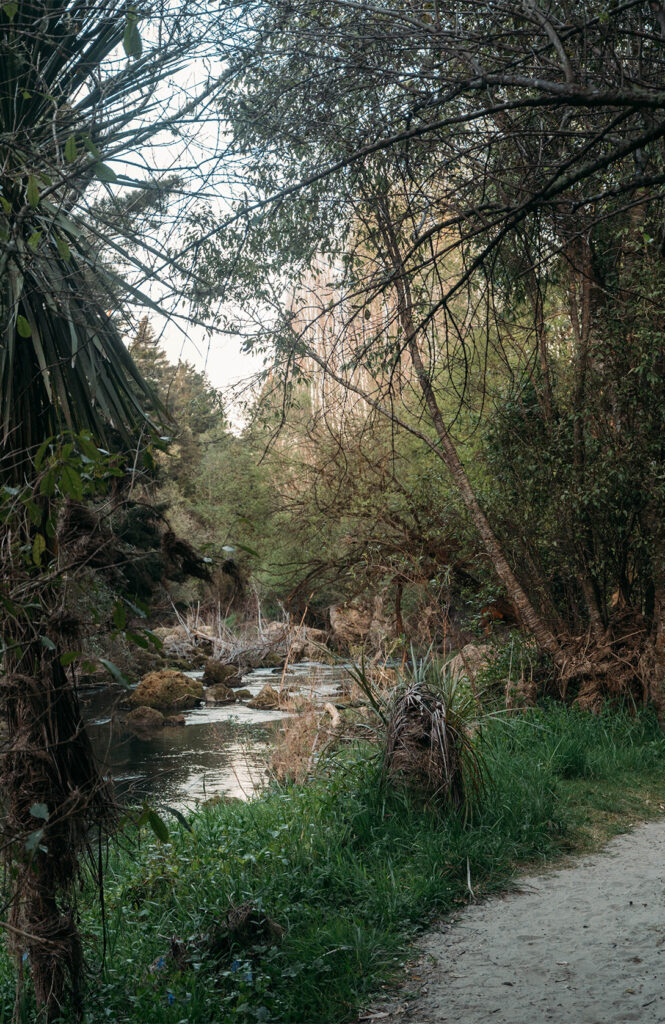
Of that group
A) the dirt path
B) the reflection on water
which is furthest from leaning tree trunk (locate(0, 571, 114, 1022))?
the reflection on water

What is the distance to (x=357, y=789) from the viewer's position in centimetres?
599

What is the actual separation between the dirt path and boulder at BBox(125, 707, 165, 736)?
11.5 meters

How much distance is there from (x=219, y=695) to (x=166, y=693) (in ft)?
3.82

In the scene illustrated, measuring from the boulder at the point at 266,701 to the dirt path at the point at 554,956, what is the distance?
39.2 feet

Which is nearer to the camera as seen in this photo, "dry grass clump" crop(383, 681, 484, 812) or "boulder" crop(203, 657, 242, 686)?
"dry grass clump" crop(383, 681, 484, 812)

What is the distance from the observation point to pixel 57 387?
4.33m

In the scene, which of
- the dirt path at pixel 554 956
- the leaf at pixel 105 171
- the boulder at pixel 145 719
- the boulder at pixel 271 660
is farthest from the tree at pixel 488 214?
the boulder at pixel 271 660

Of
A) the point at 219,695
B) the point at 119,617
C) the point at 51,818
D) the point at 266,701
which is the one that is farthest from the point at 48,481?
the point at 219,695

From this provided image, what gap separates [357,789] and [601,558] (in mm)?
4379

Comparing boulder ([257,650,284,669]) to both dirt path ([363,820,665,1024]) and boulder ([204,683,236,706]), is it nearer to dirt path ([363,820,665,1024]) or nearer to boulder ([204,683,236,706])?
boulder ([204,683,236,706])

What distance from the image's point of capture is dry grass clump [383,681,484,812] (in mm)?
5750

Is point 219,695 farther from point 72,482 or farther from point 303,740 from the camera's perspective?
point 72,482

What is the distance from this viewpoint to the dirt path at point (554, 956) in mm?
3775

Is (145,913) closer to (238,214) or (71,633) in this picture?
(71,633)
